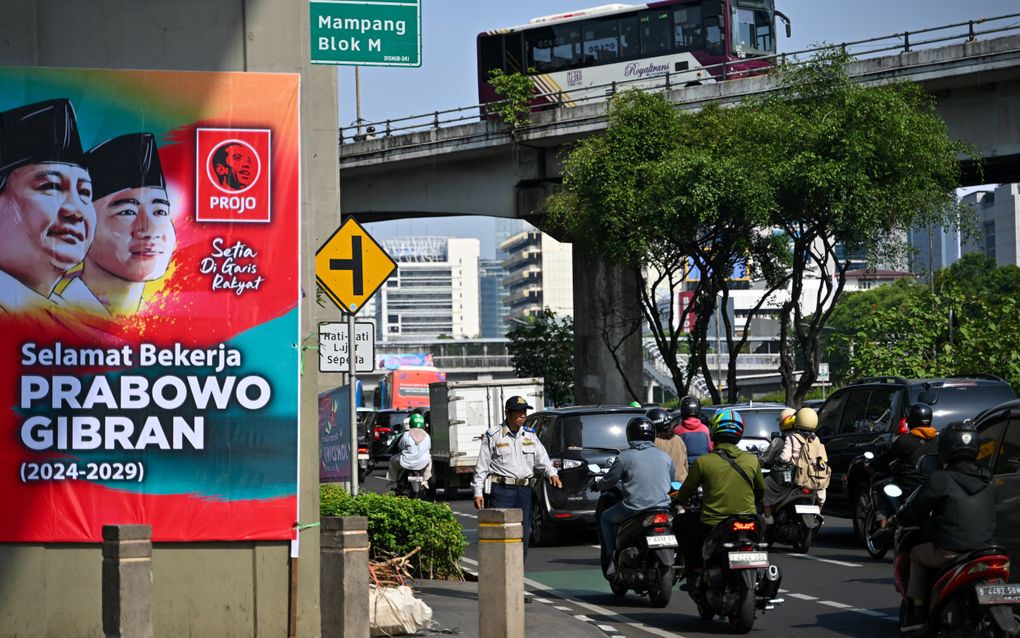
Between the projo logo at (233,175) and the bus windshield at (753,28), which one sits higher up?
the bus windshield at (753,28)

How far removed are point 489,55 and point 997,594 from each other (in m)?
37.1

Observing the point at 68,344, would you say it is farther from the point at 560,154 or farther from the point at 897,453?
the point at 560,154

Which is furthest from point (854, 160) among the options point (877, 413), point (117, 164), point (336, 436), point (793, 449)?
point (117, 164)

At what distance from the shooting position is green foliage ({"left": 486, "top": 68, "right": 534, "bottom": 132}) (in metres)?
41.8

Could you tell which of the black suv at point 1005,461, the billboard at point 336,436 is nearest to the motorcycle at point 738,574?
the black suv at point 1005,461

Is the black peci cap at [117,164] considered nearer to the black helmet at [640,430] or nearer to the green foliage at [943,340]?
the black helmet at [640,430]

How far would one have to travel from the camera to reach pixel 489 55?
44.8 metres

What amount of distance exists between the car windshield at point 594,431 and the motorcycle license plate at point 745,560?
8.01 metres

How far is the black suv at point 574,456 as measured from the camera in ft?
62.6

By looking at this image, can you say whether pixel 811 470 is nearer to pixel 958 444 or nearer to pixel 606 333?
pixel 958 444

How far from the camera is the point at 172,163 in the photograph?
970 cm

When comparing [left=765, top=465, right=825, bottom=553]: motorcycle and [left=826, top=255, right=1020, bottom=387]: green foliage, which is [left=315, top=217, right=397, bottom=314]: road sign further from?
[left=826, top=255, right=1020, bottom=387]: green foliage

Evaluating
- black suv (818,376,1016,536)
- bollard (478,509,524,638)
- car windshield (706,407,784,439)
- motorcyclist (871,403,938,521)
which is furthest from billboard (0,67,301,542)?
car windshield (706,407,784,439)

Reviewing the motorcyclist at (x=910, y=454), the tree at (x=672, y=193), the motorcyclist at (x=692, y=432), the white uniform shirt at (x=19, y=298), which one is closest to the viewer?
the white uniform shirt at (x=19, y=298)
